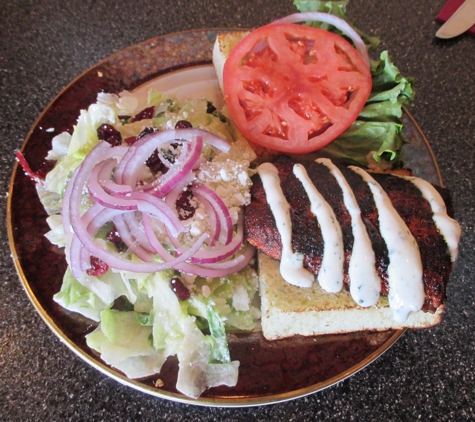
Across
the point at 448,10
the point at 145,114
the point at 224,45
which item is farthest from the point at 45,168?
the point at 448,10

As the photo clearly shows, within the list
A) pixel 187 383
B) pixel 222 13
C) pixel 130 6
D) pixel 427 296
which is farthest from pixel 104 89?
pixel 427 296

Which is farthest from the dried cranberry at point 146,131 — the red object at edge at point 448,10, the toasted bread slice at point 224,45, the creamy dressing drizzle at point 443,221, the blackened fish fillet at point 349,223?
the red object at edge at point 448,10

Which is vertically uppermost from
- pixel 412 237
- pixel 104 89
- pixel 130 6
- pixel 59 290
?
pixel 130 6

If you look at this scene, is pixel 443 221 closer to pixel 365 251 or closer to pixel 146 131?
pixel 365 251

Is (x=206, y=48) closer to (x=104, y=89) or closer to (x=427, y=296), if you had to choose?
(x=104, y=89)

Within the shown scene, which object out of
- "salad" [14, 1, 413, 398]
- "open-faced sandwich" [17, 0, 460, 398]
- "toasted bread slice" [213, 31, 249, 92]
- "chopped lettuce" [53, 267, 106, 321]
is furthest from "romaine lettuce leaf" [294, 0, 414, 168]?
"chopped lettuce" [53, 267, 106, 321]

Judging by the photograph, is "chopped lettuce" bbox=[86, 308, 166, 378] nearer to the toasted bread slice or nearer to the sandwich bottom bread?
the sandwich bottom bread
